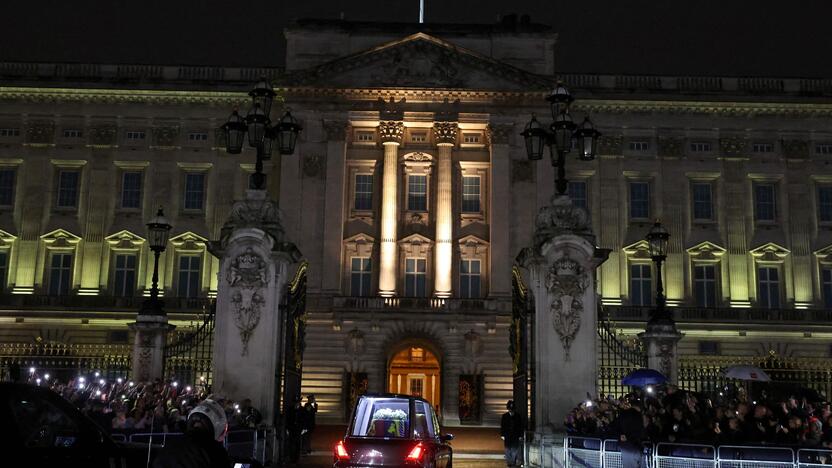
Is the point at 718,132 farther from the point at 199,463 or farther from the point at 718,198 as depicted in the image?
the point at 199,463

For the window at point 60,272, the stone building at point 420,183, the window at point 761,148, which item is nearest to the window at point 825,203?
the stone building at point 420,183

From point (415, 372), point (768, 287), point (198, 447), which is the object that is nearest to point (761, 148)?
point (768, 287)

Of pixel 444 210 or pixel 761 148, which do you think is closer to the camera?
pixel 444 210

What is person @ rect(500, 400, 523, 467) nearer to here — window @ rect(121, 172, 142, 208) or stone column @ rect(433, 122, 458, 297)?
stone column @ rect(433, 122, 458, 297)

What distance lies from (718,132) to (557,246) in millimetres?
39776

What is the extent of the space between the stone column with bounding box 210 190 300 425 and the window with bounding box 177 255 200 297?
3558 centimetres

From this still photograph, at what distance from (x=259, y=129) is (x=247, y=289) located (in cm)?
348

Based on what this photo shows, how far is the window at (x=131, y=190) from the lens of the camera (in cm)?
5306

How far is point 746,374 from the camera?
77.7 ft

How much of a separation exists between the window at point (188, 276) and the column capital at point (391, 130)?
12.4 metres

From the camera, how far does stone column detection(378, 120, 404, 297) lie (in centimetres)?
5000

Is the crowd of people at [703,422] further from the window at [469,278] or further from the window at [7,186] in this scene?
the window at [7,186]

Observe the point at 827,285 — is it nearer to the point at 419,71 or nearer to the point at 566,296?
the point at 419,71

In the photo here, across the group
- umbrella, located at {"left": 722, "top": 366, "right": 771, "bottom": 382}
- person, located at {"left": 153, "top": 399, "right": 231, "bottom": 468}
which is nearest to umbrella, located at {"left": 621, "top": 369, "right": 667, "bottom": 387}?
umbrella, located at {"left": 722, "top": 366, "right": 771, "bottom": 382}
